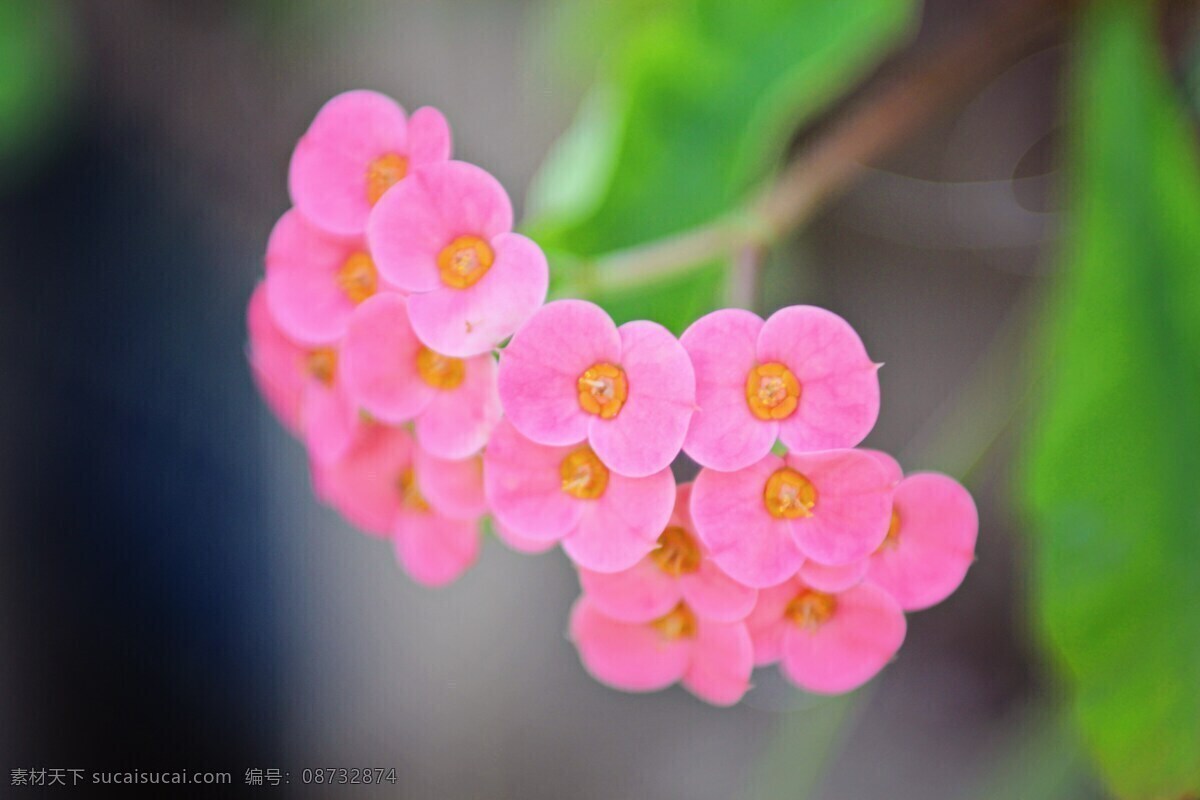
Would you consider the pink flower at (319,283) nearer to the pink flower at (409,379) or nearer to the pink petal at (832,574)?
the pink flower at (409,379)

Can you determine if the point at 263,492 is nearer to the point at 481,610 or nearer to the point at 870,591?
the point at 481,610

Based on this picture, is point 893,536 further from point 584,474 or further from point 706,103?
point 706,103

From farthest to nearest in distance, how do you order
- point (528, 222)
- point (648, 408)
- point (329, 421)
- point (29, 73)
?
point (29, 73) → point (528, 222) → point (329, 421) → point (648, 408)

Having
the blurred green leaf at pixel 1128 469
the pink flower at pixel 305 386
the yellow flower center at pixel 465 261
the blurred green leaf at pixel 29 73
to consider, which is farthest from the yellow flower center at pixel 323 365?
the blurred green leaf at pixel 29 73

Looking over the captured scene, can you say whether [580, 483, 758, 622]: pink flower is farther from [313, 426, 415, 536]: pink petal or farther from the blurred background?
the blurred background

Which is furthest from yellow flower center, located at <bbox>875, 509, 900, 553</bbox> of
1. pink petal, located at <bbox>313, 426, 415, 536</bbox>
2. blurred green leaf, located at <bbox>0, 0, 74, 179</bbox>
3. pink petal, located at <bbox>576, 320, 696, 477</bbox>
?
blurred green leaf, located at <bbox>0, 0, 74, 179</bbox>

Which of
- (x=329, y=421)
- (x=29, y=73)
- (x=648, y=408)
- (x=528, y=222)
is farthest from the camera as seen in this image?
(x=29, y=73)

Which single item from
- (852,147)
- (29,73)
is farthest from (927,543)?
(29,73)

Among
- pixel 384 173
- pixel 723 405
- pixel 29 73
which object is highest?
pixel 29 73

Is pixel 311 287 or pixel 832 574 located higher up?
pixel 311 287
